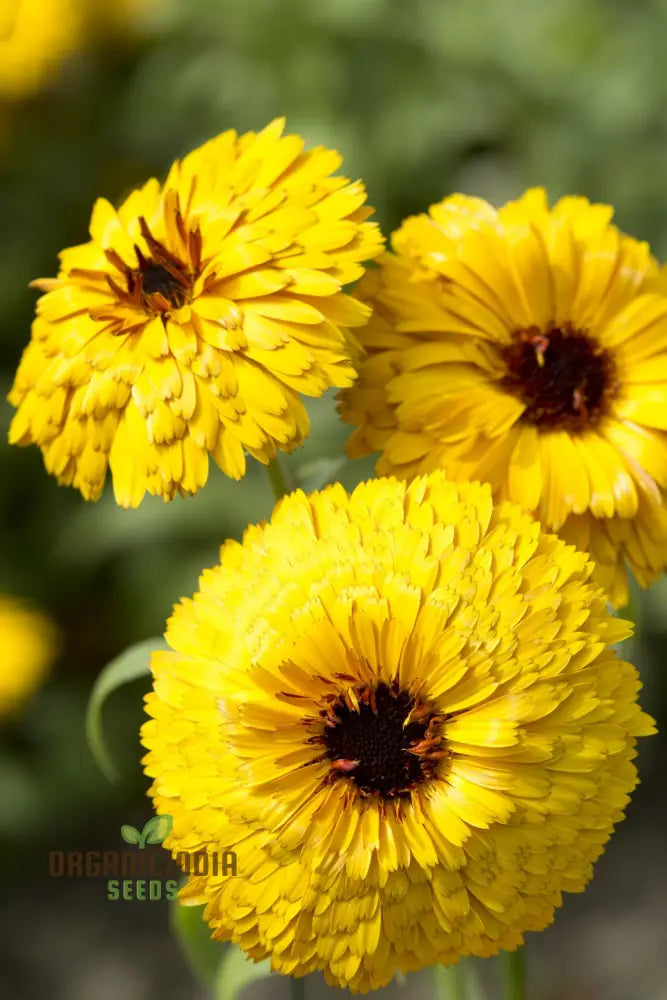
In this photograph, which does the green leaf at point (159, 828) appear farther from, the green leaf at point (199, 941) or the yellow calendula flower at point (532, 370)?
the yellow calendula flower at point (532, 370)

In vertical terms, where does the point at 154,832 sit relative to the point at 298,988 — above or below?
above

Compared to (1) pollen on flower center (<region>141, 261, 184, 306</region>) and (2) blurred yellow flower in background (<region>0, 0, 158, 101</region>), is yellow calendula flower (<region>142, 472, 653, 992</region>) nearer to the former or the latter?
(1) pollen on flower center (<region>141, 261, 184, 306</region>)

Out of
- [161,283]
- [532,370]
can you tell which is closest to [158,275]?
[161,283]

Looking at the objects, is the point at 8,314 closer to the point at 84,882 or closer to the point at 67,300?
the point at 84,882

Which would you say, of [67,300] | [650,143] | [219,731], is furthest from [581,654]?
[650,143]

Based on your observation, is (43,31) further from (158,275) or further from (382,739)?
(382,739)

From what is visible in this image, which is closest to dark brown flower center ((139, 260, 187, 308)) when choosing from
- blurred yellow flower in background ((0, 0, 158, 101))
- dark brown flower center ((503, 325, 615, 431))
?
dark brown flower center ((503, 325, 615, 431))

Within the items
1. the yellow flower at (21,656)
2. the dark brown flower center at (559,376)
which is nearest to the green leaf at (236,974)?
the dark brown flower center at (559,376)
